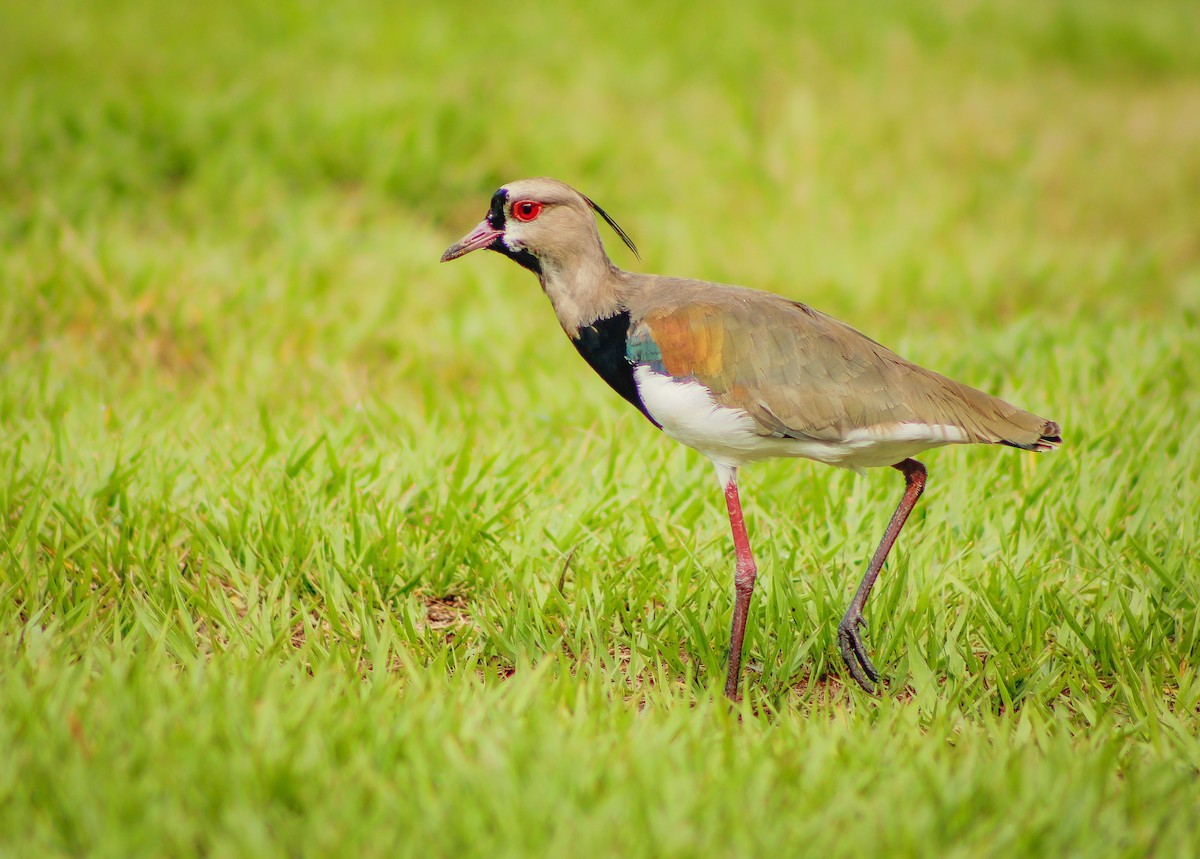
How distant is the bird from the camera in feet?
10.5

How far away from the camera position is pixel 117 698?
8.53 ft

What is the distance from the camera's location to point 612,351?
11.0 feet

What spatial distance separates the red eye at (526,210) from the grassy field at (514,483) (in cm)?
104

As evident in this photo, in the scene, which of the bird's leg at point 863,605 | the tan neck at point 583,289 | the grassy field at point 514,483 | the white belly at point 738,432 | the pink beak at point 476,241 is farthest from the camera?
the pink beak at point 476,241

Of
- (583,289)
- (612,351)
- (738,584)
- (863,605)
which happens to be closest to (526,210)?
(583,289)

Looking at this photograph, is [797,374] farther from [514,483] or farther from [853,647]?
[514,483]

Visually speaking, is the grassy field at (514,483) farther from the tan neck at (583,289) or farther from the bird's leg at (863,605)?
the tan neck at (583,289)

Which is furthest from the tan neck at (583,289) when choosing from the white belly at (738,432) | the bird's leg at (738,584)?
the bird's leg at (738,584)

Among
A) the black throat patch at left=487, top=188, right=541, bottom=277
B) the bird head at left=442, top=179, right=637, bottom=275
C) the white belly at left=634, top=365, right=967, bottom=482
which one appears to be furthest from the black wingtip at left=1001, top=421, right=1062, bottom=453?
the black throat patch at left=487, top=188, right=541, bottom=277

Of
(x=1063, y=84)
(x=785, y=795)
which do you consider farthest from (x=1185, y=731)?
(x=1063, y=84)

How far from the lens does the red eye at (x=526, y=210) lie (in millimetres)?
3488

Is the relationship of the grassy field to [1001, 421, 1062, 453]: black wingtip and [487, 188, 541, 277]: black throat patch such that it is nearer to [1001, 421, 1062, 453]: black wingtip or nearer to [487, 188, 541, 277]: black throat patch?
[1001, 421, 1062, 453]: black wingtip

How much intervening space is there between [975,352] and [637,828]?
3.80 m

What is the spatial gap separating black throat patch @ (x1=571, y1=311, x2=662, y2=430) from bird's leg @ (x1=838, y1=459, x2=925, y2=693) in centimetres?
84
